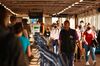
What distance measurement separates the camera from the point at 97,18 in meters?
31.7

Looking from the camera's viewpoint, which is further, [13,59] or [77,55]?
[77,55]

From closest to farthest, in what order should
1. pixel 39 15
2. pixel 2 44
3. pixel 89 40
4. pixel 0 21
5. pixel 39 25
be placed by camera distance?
pixel 2 44, pixel 0 21, pixel 89 40, pixel 39 25, pixel 39 15

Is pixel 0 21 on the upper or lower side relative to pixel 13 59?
upper

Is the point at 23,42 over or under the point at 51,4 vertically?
over

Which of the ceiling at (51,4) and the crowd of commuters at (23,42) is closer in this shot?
the crowd of commuters at (23,42)

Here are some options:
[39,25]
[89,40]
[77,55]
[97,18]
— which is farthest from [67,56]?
[97,18]

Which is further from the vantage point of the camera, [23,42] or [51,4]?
[51,4]

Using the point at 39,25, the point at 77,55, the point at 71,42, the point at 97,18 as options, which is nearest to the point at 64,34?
the point at 71,42

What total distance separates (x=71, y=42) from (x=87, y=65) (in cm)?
457

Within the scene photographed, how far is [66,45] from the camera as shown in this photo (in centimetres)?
967

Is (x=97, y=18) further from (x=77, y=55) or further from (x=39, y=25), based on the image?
(x=77, y=55)

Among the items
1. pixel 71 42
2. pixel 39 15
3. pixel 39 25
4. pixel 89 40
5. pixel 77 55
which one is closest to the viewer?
Answer: pixel 71 42

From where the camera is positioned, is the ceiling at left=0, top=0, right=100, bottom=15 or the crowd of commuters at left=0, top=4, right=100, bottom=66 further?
the ceiling at left=0, top=0, right=100, bottom=15

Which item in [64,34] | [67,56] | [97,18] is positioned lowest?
[97,18]
